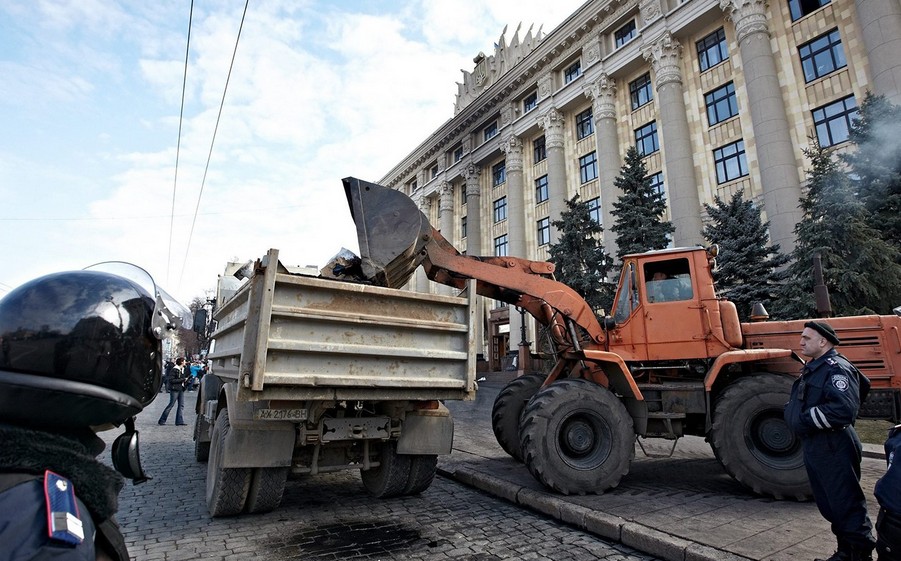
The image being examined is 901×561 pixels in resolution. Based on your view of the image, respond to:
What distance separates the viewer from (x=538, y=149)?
32844 mm

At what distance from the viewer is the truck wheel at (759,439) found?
5348 millimetres

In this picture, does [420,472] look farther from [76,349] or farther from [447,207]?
[447,207]

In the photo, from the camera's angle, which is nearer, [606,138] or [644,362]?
[644,362]

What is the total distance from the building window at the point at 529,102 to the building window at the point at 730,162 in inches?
563

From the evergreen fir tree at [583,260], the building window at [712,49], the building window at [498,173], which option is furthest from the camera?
the building window at [498,173]

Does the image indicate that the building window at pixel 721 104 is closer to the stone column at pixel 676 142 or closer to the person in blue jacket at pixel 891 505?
the stone column at pixel 676 142

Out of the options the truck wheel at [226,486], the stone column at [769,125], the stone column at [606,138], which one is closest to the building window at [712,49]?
the stone column at [769,125]

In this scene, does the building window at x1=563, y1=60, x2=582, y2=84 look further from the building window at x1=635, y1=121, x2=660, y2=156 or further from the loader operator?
the loader operator

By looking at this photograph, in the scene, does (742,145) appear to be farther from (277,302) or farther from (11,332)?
(11,332)

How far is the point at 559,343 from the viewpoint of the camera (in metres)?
6.80

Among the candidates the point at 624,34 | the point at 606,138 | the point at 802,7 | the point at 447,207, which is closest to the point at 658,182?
the point at 606,138

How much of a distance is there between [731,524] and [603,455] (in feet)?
4.97

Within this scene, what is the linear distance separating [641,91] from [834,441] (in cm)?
2630

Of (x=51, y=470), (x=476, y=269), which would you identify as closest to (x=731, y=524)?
(x=476, y=269)
